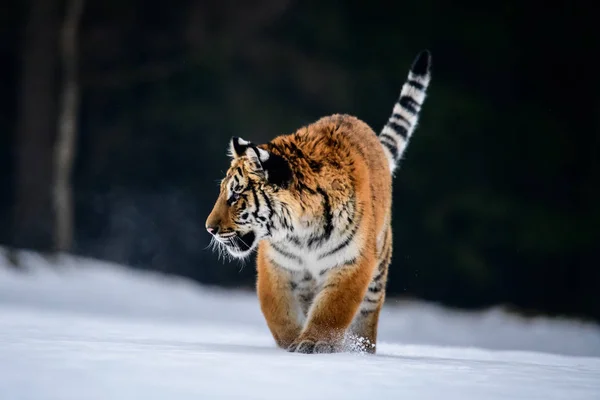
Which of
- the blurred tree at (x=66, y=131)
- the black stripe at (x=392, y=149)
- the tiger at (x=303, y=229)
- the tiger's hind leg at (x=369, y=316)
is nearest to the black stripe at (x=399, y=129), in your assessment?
the black stripe at (x=392, y=149)

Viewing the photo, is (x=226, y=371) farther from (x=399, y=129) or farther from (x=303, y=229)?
(x=399, y=129)

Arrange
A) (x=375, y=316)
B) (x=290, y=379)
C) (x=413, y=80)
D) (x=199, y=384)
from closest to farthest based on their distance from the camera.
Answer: (x=199, y=384)
(x=290, y=379)
(x=375, y=316)
(x=413, y=80)

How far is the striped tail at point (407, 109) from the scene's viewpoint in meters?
6.24

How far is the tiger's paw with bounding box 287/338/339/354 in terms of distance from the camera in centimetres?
457

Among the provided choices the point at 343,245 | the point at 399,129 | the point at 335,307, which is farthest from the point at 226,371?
the point at 399,129

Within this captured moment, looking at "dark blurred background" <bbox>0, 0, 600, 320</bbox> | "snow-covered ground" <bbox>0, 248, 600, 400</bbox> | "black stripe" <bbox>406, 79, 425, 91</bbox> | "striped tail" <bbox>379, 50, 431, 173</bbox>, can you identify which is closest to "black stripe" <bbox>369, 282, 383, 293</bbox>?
"snow-covered ground" <bbox>0, 248, 600, 400</bbox>

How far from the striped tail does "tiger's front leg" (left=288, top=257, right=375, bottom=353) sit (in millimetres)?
1651

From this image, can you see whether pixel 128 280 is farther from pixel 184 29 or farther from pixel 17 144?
pixel 184 29

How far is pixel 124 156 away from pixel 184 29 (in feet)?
6.35

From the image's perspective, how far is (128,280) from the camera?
10.6m

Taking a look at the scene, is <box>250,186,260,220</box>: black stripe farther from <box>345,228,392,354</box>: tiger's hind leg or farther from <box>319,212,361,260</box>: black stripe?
<box>345,228,392,354</box>: tiger's hind leg

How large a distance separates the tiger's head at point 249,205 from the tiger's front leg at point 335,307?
40 centimetres

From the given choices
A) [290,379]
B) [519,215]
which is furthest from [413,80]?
[519,215]

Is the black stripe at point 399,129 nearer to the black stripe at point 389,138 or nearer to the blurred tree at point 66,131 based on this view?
the black stripe at point 389,138
